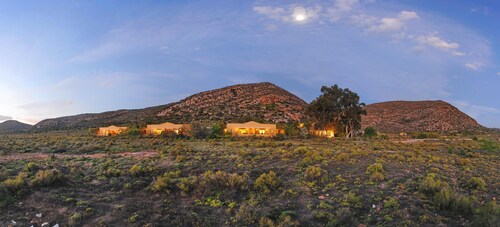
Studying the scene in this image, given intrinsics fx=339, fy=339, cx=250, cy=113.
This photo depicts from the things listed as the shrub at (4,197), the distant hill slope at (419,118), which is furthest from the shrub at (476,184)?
the distant hill slope at (419,118)

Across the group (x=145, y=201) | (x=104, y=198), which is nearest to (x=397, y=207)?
(x=145, y=201)

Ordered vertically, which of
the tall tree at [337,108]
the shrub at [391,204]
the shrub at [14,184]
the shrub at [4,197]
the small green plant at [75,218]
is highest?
the tall tree at [337,108]

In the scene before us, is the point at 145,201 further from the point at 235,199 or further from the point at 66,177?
the point at 66,177

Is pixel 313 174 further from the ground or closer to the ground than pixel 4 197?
further from the ground

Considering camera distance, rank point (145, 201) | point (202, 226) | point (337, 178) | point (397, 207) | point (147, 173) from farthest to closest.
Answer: point (147, 173), point (337, 178), point (145, 201), point (397, 207), point (202, 226)

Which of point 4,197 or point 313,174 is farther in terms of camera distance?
point 313,174

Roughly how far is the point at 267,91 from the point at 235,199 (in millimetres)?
102277

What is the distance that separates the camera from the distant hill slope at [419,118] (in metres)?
95.8

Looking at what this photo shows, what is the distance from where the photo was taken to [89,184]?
1445 centimetres

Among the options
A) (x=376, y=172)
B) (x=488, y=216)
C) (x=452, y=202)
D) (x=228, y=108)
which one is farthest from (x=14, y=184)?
(x=228, y=108)

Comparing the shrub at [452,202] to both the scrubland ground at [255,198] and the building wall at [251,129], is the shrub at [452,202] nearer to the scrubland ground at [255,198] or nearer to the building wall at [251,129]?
the scrubland ground at [255,198]

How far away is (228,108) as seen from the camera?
98.2 m

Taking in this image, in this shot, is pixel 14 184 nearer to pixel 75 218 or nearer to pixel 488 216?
pixel 75 218

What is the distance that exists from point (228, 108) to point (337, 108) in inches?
1846
